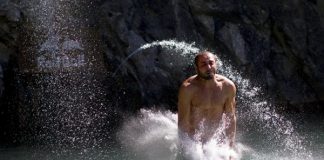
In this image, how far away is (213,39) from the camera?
13961mm

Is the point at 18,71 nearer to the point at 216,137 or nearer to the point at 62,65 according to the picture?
the point at 62,65

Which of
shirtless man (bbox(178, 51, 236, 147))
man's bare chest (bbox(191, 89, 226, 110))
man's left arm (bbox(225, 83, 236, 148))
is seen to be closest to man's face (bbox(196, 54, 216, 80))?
shirtless man (bbox(178, 51, 236, 147))

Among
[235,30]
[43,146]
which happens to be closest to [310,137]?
[235,30]

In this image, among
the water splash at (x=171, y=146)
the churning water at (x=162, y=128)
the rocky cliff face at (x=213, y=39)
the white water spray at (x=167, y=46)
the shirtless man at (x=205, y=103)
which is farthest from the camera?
the rocky cliff face at (x=213, y=39)

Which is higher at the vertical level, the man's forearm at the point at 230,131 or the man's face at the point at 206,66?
the man's face at the point at 206,66

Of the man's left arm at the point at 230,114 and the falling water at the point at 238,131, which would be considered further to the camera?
the falling water at the point at 238,131

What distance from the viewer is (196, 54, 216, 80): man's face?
208 inches

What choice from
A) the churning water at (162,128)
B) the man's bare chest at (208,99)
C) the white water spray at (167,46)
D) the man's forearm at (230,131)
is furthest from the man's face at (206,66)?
the white water spray at (167,46)

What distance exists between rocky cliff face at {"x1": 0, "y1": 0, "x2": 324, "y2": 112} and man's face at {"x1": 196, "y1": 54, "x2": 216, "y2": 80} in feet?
26.3

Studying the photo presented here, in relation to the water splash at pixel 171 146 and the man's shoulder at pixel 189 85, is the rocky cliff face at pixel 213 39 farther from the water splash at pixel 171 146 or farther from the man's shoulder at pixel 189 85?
the man's shoulder at pixel 189 85

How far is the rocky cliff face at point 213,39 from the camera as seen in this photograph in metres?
13.4

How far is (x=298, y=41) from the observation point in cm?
1488

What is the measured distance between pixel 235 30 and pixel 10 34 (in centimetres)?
562

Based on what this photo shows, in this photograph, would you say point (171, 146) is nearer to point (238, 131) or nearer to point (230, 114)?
point (230, 114)
